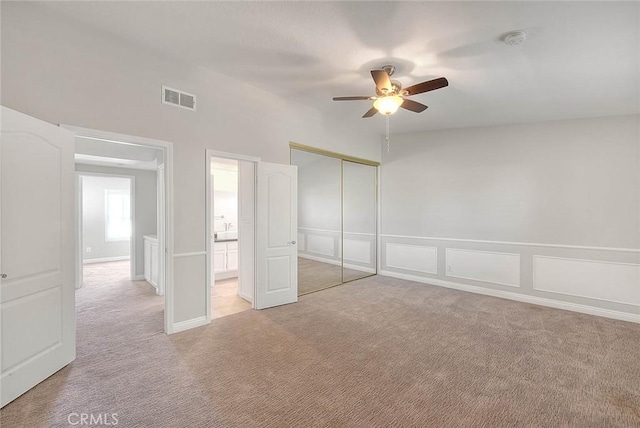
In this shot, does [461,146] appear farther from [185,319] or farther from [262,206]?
[185,319]

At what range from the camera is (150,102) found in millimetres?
3006

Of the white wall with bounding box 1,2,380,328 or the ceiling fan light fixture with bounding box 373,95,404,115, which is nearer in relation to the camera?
the white wall with bounding box 1,2,380,328

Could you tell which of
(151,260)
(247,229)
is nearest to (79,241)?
(151,260)

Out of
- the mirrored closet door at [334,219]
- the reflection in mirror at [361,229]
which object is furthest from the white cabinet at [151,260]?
the reflection in mirror at [361,229]

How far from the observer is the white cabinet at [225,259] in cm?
551

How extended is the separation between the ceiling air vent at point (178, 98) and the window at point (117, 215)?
6.02m

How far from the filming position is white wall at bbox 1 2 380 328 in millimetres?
2348

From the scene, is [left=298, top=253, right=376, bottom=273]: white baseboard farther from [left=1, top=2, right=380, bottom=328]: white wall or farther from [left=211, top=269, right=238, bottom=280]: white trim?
[left=1, top=2, right=380, bottom=328]: white wall

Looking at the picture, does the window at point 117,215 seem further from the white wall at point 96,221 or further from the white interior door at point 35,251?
the white interior door at point 35,251

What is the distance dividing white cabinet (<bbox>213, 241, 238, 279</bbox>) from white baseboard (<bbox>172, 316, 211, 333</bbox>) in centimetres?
208

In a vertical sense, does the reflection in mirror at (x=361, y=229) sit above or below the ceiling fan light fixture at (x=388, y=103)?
below

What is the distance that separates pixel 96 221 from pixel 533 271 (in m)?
10.1

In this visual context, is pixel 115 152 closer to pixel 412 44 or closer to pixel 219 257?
pixel 219 257

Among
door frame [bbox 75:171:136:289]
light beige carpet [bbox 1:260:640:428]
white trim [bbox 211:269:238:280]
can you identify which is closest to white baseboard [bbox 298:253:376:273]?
white trim [bbox 211:269:238:280]
